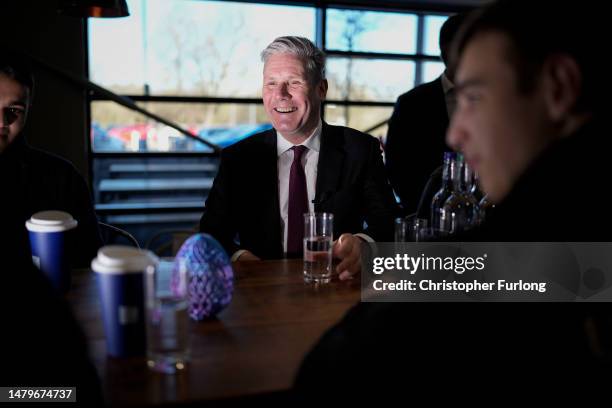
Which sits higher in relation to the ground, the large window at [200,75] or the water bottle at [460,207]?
the large window at [200,75]

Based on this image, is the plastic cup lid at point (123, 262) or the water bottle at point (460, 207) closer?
the plastic cup lid at point (123, 262)

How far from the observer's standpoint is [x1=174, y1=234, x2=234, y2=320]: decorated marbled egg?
112 cm

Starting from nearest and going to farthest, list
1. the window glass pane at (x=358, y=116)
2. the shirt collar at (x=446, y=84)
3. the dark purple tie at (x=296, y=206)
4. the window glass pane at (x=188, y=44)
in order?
the dark purple tie at (x=296, y=206) < the shirt collar at (x=446, y=84) < the window glass pane at (x=188, y=44) < the window glass pane at (x=358, y=116)

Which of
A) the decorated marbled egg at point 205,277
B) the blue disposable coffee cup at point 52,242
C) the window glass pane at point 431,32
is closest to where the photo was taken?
the decorated marbled egg at point 205,277

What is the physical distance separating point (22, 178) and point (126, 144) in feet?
10.9

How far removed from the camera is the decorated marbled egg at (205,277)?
1.12 m

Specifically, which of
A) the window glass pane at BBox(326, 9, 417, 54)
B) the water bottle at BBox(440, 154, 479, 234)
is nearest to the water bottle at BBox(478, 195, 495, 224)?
the water bottle at BBox(440, 154, 479, 234)

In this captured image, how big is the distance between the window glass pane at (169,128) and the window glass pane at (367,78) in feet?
2.72

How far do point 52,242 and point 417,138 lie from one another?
6.47ft

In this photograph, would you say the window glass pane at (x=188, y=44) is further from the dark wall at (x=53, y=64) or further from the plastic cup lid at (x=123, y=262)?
the plastic cup lid at (x=123, y=262)

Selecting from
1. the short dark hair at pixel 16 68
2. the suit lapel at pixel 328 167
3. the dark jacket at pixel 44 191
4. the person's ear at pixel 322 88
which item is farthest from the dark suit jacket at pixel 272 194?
the short dark hair at pixel 16 68

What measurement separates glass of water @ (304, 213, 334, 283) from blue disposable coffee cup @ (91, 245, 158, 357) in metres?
0.57

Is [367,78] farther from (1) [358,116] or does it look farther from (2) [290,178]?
(2) [290,178]

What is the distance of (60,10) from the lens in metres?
2.36
